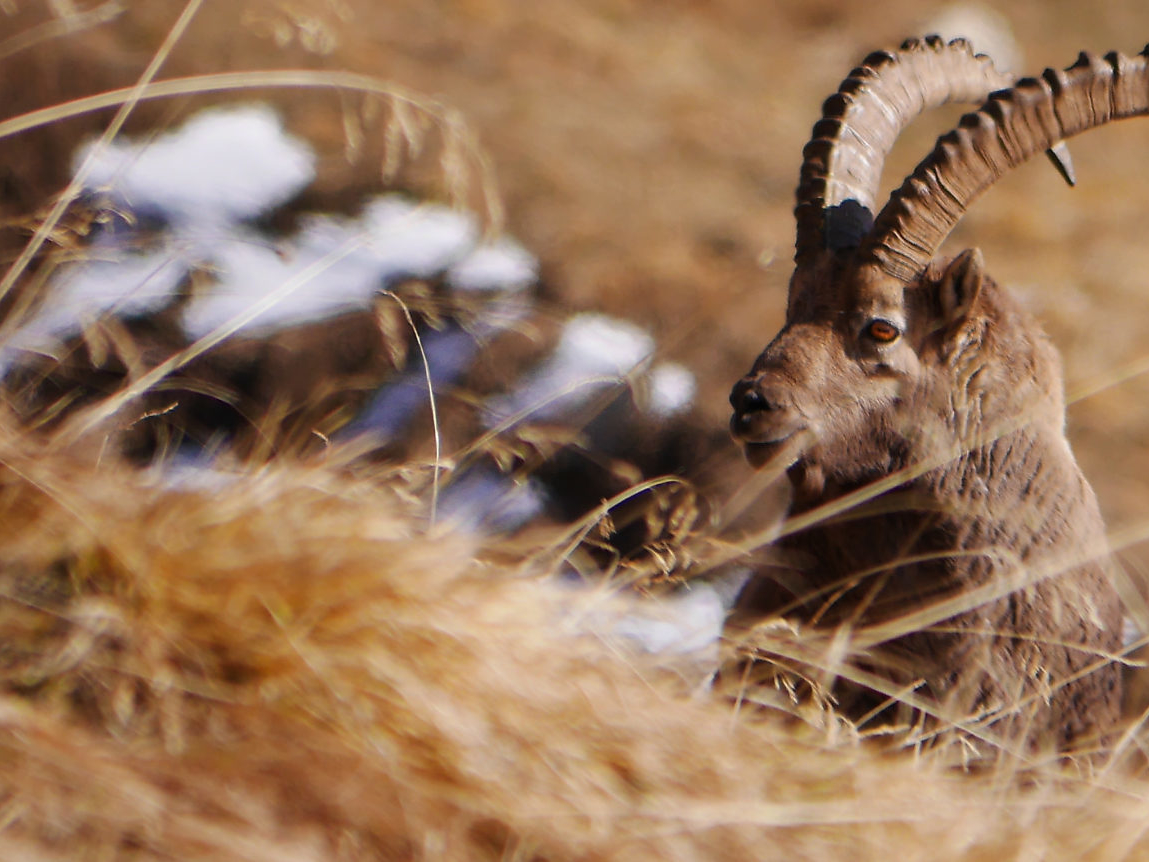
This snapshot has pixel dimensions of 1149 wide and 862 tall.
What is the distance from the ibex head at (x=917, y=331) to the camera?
2.85 meters

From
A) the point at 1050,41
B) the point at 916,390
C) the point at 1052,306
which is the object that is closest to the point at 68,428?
the point at 916,390

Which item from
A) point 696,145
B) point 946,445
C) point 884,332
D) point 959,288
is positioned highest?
point 696,145

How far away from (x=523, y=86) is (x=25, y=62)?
311 centimetres

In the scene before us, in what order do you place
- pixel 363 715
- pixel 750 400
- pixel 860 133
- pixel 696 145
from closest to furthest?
1. pixel 363 715
2. pixel 750 400
3. pixel 860 133
4. pixel 696 145

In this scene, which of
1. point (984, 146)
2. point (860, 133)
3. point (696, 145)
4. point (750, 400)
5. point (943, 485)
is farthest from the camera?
point (696, 145)

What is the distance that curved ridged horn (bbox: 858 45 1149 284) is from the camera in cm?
299

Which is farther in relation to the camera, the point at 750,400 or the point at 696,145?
the point at 696,145

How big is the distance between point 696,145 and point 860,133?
157 inches

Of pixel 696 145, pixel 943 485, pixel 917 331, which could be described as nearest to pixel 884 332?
pixel 917 331

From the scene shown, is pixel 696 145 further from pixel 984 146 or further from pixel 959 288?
pixel 959 288

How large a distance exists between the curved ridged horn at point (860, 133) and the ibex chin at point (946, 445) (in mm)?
161

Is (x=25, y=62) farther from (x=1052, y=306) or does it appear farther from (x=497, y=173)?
(x=1052, y=306)

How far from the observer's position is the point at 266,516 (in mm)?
1232

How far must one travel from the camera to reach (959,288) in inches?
117
